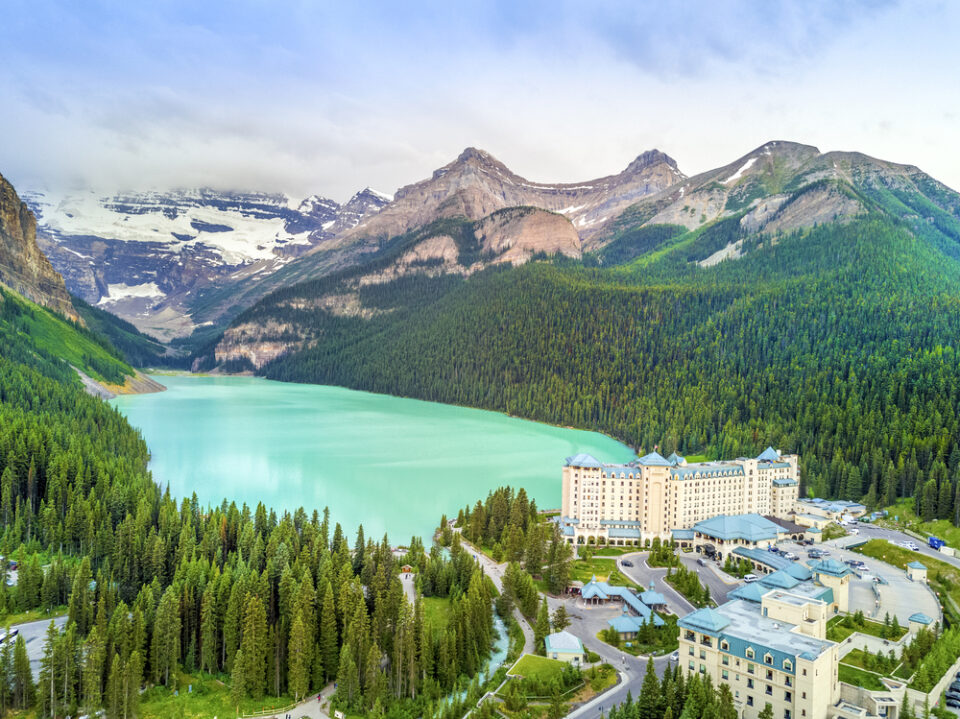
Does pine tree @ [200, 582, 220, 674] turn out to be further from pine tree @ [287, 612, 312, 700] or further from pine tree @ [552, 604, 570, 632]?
pine tree @ [552, 604, 570, 632]

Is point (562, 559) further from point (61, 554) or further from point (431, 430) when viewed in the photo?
point (431, 430)

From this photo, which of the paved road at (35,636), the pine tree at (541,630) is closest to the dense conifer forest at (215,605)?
the paved road at (35,636)

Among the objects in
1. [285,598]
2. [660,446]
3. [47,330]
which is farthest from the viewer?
[47,330]

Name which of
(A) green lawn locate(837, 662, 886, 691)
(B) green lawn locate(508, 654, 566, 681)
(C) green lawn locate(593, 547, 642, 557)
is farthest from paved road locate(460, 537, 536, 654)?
(A) green lawn locate(837, 662, 886, 691)

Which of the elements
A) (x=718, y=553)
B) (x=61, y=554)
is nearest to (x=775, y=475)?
(x=718, y=553)

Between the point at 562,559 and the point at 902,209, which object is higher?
the point at 902,209

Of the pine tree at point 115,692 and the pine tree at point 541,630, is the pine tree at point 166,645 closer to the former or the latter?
the pine tree at point 115,692

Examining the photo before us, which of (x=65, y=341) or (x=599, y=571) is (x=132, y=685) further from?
(x=65, y=341)
